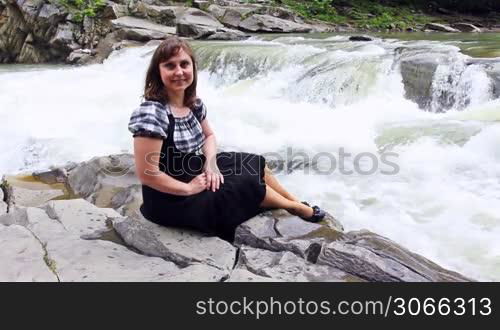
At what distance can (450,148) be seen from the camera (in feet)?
17.9

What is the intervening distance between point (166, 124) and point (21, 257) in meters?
1.07

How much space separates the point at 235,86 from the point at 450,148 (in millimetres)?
5354

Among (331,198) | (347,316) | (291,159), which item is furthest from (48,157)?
(347,316)

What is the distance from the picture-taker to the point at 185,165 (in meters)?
2.87

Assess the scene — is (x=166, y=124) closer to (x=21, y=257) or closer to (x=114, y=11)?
(x=21, y=257)

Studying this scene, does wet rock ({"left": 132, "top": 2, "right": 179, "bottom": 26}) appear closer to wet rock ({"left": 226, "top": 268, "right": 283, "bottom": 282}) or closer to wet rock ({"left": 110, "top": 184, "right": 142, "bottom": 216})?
wet rock ({"left": 110, "top": 184, "right": 142, "bottom": 216})

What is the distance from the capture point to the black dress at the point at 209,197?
2.80 m

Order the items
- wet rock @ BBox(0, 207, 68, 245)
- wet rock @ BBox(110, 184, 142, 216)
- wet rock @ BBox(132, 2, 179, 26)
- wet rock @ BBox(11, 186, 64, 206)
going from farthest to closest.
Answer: wet rock @ BBox(132, 2, 179, 26), wet rock @ BBox(11, 186, 64, 206), wet rock @ BBox(110, 184, 142, 216), wet rock @ BBox(0, 207, 68, 245)

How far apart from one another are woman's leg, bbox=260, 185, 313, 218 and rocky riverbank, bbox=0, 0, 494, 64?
40.7 ft

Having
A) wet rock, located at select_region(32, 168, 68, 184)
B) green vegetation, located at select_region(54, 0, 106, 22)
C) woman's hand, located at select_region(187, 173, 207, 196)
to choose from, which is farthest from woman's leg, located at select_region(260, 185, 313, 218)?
green vegetation, located at select_region(54, 0, 106, 22)

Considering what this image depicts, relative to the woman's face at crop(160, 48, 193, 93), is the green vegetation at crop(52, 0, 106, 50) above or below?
above

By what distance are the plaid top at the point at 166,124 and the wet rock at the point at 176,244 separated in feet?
1.70

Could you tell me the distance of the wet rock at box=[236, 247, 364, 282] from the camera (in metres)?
2.42

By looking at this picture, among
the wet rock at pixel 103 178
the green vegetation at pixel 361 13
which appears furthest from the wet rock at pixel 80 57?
the wet rock at pixel 103 178
